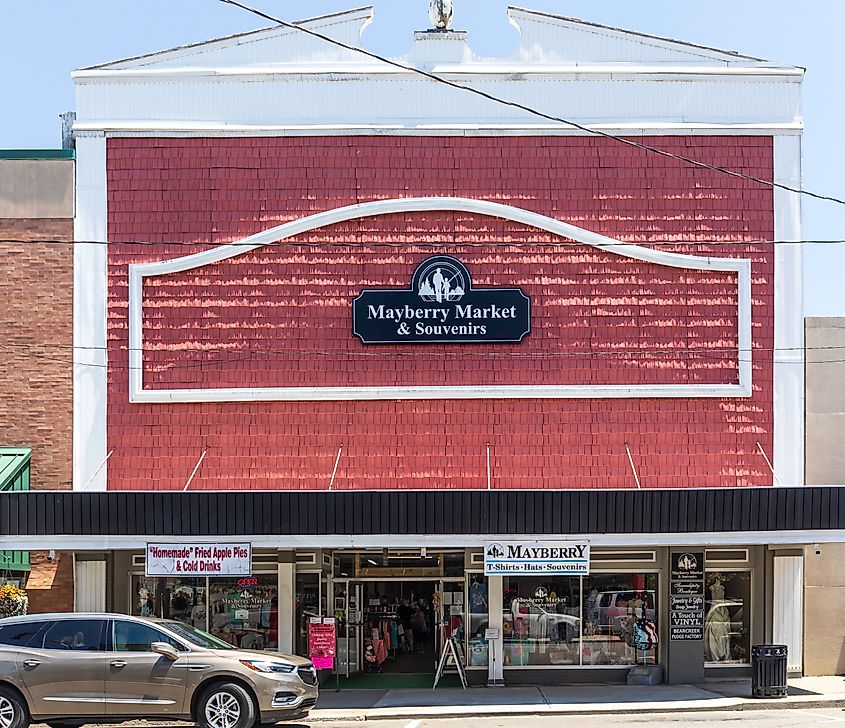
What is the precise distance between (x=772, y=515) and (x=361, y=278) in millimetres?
7886

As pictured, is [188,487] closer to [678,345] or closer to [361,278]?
[361,278]

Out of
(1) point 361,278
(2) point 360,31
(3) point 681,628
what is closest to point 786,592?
(3) point 681,628

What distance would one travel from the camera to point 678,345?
814 inches

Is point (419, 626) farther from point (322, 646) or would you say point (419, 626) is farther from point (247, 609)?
point (247, 609)

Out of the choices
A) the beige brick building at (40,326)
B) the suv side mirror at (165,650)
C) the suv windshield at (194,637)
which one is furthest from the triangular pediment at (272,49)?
the suv side mirror at (165,650)

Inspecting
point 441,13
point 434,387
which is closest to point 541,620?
point 434,387

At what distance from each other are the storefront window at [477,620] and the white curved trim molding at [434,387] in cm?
328

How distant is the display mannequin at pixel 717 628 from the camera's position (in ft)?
67.8

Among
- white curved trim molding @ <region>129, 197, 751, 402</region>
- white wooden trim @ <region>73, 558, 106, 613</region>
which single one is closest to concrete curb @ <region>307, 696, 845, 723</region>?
white wooden trim @ <region>73, 558, 106, 613</region>

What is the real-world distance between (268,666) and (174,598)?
19.9ft

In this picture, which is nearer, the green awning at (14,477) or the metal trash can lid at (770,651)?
the metal trash can lid at (770,651)

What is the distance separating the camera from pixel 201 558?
1831cm

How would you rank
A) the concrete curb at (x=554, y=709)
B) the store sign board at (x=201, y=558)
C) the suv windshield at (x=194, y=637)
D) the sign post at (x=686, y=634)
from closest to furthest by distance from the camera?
the suv windshield at (x=194, y=637) < the concrete curb at (x=554, y=709) < the store sign board at (x=201, y=558) < the sign post at (x=686, y=634)

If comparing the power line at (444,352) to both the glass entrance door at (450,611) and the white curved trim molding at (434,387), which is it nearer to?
the white curved trim molding at (434,387)
